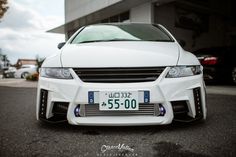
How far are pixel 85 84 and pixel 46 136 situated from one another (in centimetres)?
60

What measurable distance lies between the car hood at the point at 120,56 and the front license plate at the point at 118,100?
277 mm

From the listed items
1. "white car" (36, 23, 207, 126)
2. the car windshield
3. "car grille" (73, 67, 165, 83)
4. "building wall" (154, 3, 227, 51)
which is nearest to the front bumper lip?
"white car" (36, 23, 207, 126)

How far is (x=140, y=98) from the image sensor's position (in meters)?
2.57

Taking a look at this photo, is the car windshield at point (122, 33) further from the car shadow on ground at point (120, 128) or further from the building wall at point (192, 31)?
the building wall at point (192, 31)

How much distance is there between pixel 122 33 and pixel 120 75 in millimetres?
1318

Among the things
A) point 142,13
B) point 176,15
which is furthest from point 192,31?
point 142,13

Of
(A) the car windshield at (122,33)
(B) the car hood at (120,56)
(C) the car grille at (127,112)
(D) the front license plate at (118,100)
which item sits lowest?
(C) the car grille at (127,112)

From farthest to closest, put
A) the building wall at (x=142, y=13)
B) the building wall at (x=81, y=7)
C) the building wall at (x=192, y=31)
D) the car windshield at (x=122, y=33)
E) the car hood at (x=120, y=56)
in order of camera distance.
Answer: the building wall at (x=81, y=7)
the building wall at (x=192, y=31)
the building wall at (x=142, y=13)
the car windshield at (x=122, y=33)
the car hood at (x=120, y=56)

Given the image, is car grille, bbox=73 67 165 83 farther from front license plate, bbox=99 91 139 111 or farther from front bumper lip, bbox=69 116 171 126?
front bumper lip, bbox=69 116 171 126

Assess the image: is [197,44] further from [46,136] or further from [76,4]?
[46,136]

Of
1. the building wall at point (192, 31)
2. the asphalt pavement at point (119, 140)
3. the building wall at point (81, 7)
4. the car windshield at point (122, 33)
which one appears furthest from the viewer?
the building wall at point (81, 7)

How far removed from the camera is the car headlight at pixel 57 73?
275 centimetres

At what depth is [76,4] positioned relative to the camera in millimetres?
17828

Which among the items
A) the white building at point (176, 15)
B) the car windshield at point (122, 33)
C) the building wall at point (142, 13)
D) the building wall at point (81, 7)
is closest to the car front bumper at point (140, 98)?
the car windshield at point (122, 33)
